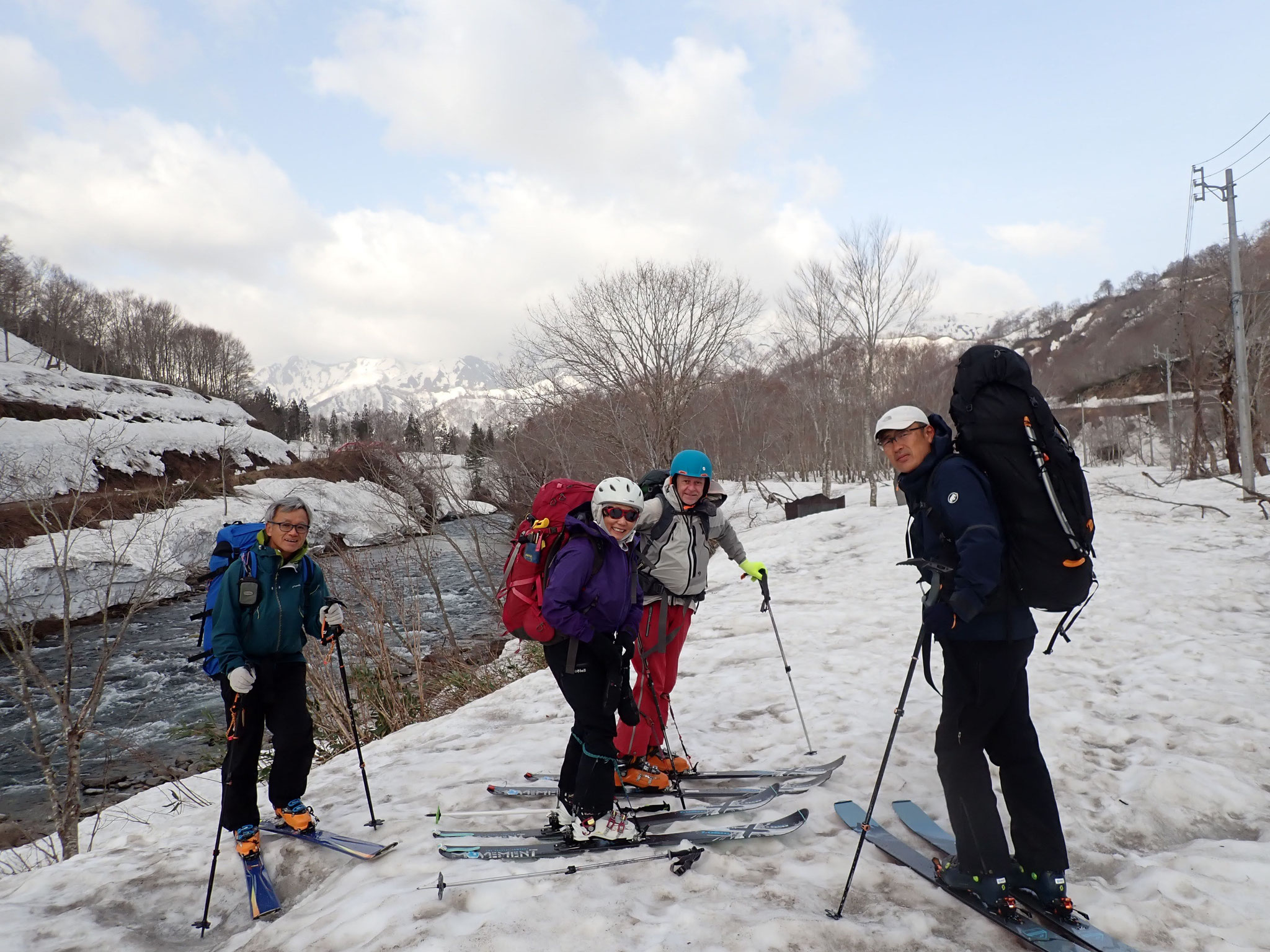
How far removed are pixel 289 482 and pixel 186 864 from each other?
36216mm

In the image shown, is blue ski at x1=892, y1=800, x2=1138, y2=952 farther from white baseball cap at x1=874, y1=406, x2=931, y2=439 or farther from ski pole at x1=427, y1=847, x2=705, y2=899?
white baseball cap at x1=874, y1=406, x2=931, y2=439

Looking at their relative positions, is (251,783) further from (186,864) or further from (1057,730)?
(1057,730)

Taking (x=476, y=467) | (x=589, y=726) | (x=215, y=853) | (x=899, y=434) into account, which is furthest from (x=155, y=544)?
(x=899, y=434)

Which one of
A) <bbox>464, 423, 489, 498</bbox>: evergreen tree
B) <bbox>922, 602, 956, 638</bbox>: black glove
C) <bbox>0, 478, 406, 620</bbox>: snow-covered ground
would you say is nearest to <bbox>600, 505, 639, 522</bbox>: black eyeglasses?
<bbox>922, 602, 956, 638</bbox>: black glove

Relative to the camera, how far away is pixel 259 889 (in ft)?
11.0

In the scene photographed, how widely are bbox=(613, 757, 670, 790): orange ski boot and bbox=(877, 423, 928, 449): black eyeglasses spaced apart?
266 centimetres

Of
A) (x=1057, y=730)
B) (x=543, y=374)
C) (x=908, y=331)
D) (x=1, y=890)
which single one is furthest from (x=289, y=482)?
(x=1057, y=730)

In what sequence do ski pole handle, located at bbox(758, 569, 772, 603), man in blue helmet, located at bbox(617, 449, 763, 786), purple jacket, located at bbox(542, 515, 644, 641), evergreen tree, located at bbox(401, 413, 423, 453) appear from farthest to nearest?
evergreen tree, located at bbox(401, 413, 423, 453) < ski pole handle, located at bbox(758, 569, 772, 603) < man in blue helmet, located at bbox(617, 449, 763, 786) < purple jacket, located at bbox(542, 515, 644, 641)

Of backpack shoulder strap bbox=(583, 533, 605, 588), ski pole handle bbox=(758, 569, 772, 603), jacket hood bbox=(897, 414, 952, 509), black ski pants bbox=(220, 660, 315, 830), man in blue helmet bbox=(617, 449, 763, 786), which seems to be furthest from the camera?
ski pole handle bbox=(758, 569, 772, 603)

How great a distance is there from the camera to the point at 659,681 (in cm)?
425

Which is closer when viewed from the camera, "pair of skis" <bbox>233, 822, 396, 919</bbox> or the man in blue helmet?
"pair of skis" <bbox>233, 822, 396, 919</bbox>

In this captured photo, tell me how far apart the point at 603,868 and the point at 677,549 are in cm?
187

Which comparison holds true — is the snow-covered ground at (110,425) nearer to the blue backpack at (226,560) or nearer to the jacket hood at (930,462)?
the blue backpack at (226,560)

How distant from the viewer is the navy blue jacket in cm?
245
